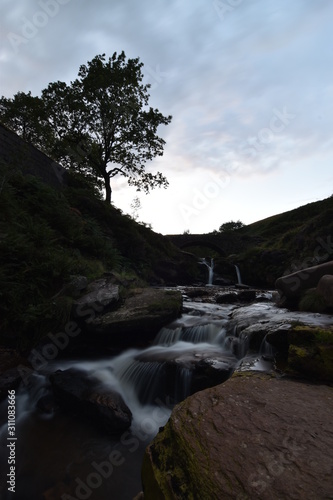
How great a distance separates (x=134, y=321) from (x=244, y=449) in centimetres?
485

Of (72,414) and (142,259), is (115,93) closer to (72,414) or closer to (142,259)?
(142,259)

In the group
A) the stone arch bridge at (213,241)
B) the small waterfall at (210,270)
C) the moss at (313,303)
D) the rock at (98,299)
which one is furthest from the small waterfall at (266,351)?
the stone arch bridge at (213,241)

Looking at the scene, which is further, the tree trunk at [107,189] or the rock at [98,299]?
the tree trunk at [107,189]

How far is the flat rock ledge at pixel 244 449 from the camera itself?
1380 mm

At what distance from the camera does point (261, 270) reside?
2139cm

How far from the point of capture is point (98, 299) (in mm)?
6434

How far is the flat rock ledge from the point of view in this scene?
4.53 feet

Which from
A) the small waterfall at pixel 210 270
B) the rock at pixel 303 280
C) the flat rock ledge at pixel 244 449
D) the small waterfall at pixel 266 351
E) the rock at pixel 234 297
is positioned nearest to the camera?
the flat rock ledge at pixel 244 449

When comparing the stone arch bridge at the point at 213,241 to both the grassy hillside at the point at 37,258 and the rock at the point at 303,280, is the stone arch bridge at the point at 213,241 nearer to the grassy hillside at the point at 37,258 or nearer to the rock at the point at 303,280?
the grassy hillside at the point at 37,258

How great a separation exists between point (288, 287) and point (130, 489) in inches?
273

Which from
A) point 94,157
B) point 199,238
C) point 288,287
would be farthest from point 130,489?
point 199,238

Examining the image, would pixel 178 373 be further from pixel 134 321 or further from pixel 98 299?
pixel 98 299
